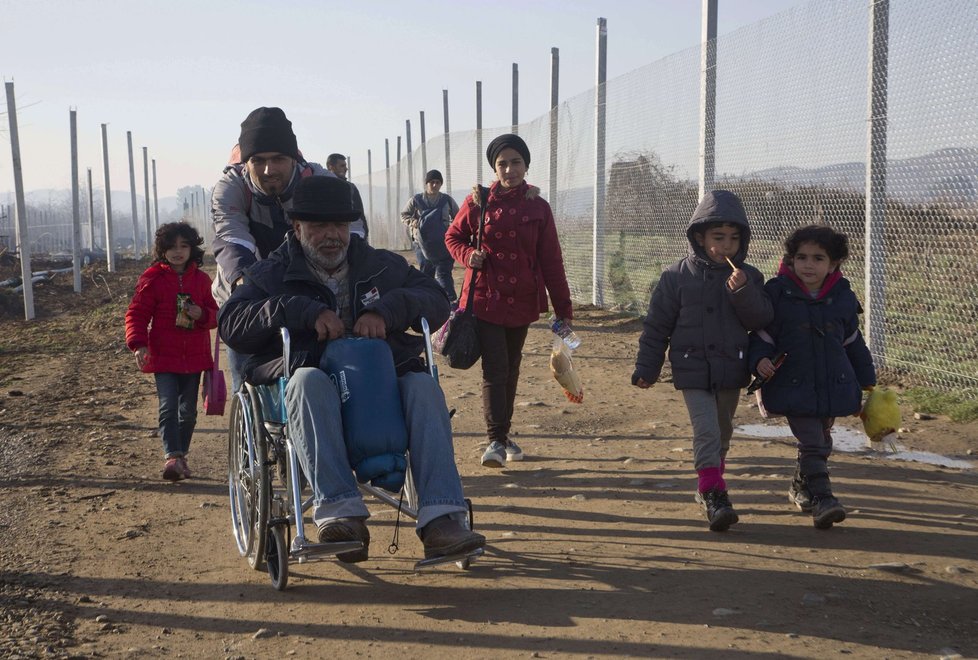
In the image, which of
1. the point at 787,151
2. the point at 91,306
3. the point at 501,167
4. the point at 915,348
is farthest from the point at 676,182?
the point at 91,306

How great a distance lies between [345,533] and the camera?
3.86 meters

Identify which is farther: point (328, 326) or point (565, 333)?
point (565, 333)

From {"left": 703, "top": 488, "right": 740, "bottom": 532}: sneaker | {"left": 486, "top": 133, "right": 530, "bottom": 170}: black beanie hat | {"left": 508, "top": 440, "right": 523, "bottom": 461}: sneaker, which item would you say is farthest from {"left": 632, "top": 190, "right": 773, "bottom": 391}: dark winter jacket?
{"left": 508, "top": 440, "right": 523, "bottom": 461}: sneaker

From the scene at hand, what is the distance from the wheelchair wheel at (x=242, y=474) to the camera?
4371 mm

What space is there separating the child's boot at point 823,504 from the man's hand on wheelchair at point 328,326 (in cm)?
216

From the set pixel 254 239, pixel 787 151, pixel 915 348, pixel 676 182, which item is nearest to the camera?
pixel 254 239

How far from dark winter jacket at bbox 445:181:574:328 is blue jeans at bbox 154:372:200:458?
169 centimetres

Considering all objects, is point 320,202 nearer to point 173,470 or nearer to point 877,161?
point 173,470

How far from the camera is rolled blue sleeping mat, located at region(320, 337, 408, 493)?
3979 mm

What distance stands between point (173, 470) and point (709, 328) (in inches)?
122

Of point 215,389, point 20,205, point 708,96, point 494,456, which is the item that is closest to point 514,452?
point 494,456

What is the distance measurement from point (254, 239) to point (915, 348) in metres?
4.74

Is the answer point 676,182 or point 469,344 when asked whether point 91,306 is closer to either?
point 676,182

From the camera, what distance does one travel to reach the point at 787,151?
891 centimetres
